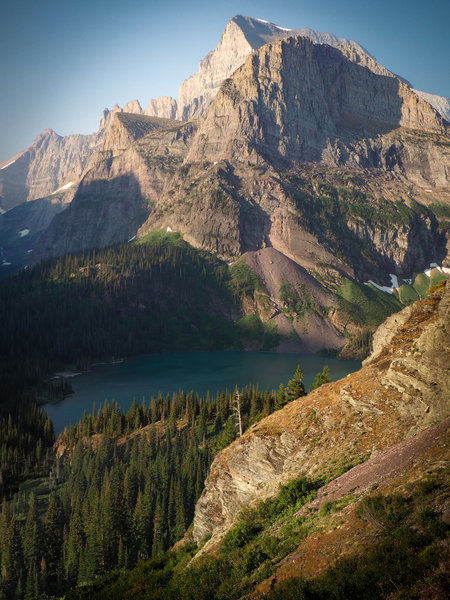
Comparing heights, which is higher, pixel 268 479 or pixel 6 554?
pixel 268 479

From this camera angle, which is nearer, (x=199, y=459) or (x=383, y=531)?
(x=383, y=531)

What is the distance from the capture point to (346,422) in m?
36.2

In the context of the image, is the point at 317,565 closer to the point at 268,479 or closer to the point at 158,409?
the point at 268,479

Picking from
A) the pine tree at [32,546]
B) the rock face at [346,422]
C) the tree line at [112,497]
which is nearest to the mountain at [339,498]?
the rock face at [346,422]

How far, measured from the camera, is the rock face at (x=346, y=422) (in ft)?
106

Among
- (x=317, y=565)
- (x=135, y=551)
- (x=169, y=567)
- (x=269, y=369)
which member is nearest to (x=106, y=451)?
(x=135, y=551)

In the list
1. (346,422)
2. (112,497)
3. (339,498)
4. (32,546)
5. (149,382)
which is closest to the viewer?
(339,498)

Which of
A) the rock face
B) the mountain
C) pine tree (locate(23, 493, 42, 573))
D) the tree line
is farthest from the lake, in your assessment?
the mountain

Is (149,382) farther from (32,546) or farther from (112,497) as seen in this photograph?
(32,546)

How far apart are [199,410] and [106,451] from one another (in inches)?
1107

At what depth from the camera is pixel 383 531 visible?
20.4 m

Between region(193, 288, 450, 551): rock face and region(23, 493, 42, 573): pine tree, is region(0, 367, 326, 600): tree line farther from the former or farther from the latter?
region(193, 288, 450, 551): rock face

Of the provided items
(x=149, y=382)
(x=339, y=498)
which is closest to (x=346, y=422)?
(x=339, y=498)

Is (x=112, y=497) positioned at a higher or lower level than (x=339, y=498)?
lower
